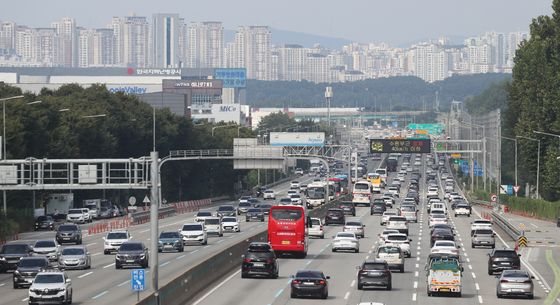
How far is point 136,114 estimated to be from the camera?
168 metres

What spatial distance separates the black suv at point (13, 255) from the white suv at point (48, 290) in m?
17.1

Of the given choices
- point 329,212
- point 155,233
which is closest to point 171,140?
point 329,212

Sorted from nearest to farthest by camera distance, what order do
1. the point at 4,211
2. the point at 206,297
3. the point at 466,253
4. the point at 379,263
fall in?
1. the point at 206,297
2. the point at 379,263
3. the point at 466,253
4. the point at 4,211

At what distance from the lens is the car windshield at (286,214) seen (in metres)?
78.3

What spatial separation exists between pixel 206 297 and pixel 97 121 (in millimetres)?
94363

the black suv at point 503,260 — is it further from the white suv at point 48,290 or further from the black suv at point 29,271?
the white suv at point 48,290

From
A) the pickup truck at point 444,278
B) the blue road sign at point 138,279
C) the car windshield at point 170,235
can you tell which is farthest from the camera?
the car windshield at point 170,235

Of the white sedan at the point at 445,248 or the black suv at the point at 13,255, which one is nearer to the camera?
the black suv at the point at 13,255

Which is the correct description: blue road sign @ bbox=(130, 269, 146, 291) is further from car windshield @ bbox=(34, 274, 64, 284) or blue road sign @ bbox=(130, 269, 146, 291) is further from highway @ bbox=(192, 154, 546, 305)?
highway @ bbox=(192, 154, 546, 305)

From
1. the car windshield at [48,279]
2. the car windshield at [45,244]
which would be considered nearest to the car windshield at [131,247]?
the car windshield at [45,244]

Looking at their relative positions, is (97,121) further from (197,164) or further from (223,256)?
(223,256)

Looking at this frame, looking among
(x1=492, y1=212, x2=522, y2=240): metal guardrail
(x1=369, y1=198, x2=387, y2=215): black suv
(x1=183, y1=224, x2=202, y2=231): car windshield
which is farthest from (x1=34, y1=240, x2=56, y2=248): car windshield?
(x1=369, y1=198, x2=387, y2=215): black suv

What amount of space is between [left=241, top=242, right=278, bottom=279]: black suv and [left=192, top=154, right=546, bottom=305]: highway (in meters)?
0.44

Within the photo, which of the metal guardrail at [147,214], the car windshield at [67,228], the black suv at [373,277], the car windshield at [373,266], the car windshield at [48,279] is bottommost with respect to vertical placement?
the metal guardrail at [147,214]
